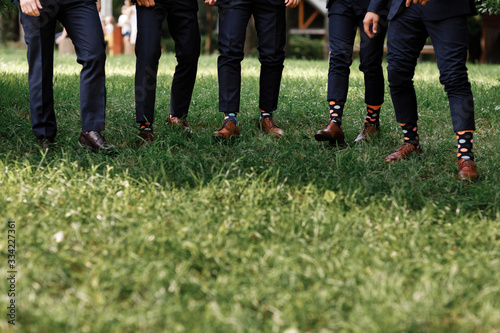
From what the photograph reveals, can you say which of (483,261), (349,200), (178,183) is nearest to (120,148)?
(178,183)

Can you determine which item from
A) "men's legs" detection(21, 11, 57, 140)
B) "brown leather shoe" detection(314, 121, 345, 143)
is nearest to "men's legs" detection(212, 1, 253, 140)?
"brown leather shoe" detection(314, 121, 345, 143)

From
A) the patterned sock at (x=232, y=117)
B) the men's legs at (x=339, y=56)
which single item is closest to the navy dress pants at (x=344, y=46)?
the men's legs at (x=339, y=56)

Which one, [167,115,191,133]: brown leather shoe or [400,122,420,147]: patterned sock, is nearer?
[400,122,420,147]: patterned sock

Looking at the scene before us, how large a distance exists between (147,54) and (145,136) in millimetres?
593

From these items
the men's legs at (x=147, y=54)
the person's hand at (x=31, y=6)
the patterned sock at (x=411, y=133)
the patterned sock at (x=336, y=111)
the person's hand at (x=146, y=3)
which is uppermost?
the person's hand at (x=146, y=3)

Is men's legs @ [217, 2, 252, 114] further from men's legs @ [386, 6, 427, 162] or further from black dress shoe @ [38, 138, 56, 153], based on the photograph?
black dress shoe @ [38, 138, 56, 153]

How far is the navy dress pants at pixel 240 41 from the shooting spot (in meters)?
4.02

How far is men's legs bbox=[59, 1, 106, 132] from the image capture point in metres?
3.64

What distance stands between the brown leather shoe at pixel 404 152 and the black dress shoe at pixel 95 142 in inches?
75.2

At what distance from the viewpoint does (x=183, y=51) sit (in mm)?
4109

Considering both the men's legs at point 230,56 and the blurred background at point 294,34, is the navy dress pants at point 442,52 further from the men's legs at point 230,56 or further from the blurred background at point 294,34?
the blurred background at point 294,34

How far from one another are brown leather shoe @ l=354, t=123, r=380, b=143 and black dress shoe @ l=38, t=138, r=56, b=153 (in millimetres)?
2234

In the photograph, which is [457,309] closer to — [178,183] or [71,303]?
[71,303]

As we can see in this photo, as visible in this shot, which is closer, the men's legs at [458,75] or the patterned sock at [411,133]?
the men's legs at [458,75]
